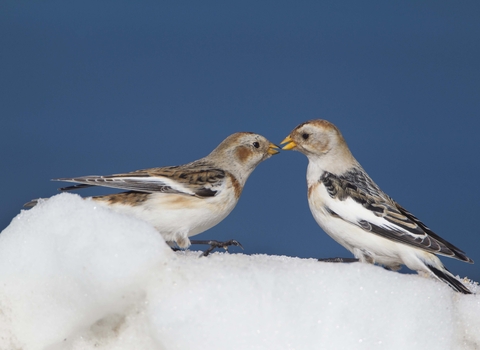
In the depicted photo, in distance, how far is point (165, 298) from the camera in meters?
2.20

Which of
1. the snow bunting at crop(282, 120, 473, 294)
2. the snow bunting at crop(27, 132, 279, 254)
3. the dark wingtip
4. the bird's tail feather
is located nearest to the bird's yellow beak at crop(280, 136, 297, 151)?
the snow bunting at crop(282, 120, 473, 294)

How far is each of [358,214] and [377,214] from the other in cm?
10

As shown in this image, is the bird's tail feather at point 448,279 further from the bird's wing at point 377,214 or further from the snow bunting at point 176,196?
the snow bunting at point 176,196

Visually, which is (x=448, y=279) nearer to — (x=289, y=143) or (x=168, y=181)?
(x=289, y=143)

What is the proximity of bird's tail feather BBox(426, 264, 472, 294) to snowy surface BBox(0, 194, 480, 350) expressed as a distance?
0.67 feet

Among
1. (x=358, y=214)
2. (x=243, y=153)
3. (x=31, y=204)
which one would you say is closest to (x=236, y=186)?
(x=243, y=153)

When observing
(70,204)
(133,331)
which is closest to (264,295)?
(133,331)

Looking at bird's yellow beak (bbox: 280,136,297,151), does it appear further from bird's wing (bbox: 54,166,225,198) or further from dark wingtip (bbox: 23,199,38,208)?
dark wingtip (bbox: 23,199,38,208)

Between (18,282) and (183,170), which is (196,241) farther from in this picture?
(18,282)

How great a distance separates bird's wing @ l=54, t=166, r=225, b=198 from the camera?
2914mm

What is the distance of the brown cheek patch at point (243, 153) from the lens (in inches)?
134

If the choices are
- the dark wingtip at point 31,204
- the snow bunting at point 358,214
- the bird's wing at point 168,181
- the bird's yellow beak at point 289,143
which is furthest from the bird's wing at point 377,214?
the dark wingtip at point 31,204

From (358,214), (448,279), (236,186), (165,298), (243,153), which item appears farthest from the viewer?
(243,153)

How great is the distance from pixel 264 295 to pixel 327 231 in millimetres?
831
